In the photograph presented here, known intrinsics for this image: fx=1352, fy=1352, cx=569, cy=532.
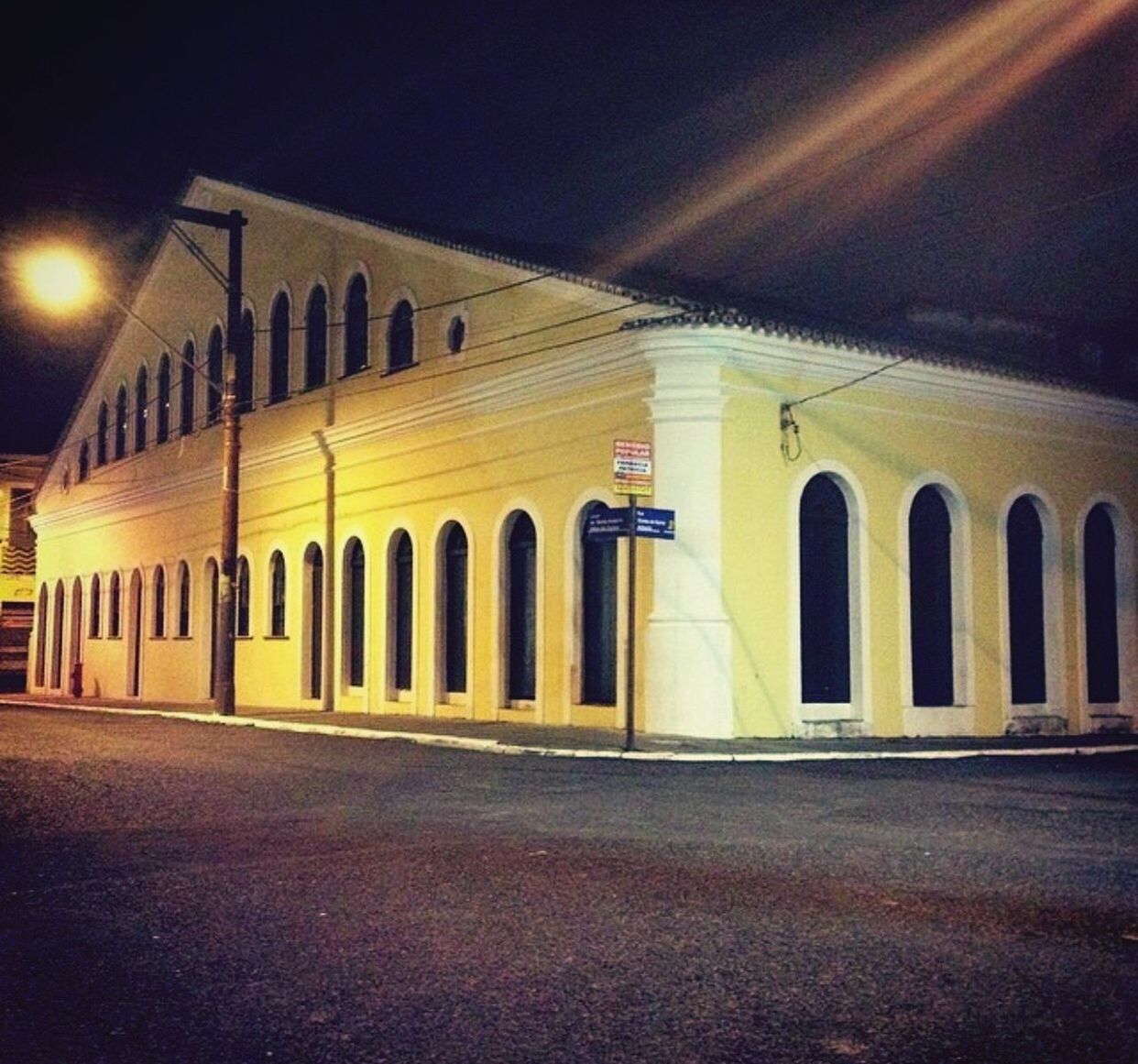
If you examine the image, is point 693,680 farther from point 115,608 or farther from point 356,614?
point 115,608

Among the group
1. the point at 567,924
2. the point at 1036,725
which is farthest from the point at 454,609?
the point at 567,924

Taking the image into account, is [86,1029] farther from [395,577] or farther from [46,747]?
[395,577]

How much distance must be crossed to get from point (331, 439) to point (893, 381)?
10058mm

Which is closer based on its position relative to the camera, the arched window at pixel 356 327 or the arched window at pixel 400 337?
the arched window at pixel 400 337

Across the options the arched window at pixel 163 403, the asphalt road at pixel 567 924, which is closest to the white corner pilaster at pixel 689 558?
the asphalt road at pixel 567 924

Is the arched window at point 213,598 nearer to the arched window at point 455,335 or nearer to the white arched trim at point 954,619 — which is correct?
the arched window at point 455,335

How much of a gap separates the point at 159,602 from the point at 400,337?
487 inches

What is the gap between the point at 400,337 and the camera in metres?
22.4

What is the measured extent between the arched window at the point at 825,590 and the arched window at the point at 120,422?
2232cm

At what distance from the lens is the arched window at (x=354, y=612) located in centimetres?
2316

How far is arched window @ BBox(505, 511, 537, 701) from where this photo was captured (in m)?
19.3

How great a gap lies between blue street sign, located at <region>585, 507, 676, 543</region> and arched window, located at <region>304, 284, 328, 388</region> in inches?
419

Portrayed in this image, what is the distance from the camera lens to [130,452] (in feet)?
111

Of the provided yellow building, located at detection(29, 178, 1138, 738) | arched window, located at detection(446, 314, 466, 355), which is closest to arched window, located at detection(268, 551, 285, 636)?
yellow building, located at detection(29, 178, 1138, 738)
